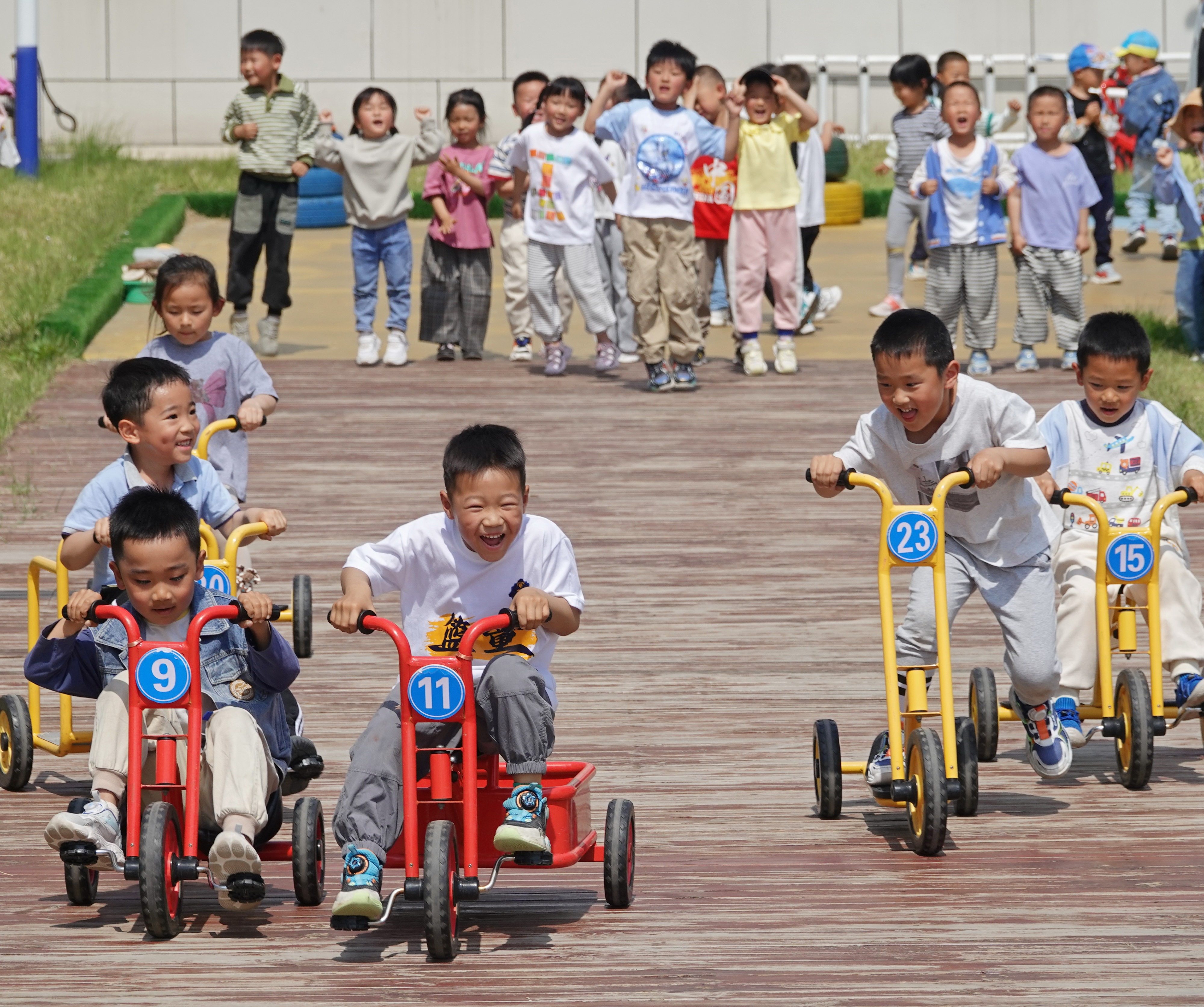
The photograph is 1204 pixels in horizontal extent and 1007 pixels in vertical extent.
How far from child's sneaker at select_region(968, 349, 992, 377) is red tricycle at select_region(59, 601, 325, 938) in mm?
8243

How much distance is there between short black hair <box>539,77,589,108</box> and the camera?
38.5 ft

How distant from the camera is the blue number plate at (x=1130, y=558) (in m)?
5.61

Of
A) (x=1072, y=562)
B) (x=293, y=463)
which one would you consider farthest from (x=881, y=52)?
(x=1072, y=562)

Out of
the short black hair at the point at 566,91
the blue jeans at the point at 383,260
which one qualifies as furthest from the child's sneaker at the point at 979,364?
the blue jeans at the point at 383,260

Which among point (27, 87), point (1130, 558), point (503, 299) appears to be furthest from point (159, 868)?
point (27, 87)

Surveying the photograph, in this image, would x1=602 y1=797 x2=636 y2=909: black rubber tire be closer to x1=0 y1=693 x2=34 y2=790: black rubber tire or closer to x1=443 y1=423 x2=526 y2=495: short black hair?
x1=443 y1=423 x2=526 y2=495: short black hair

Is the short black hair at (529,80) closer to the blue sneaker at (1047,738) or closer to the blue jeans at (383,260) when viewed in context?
the blue jeans at (383,260)

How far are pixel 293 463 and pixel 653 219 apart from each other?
2.58m

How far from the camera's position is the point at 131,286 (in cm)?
1459

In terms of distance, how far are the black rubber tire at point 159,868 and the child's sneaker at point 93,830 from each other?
0.07 meters

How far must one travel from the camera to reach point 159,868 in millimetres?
4172

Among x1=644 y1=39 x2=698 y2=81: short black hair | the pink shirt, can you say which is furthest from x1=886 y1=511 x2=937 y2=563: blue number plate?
the pink shirt

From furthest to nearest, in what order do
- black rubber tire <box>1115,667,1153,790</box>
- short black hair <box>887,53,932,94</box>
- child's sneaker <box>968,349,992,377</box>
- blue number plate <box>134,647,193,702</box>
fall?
short black hair <box>887,53,932,94</box>, child's sneaker <box>968,349,992,377</box>, black rubber tire <box>1115,667,1153,790</box>, blue number plate <box>134,647,193,702</box>

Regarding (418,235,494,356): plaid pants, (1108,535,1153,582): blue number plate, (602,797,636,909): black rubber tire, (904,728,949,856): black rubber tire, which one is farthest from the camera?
(418,235,494,356): plaid pants
